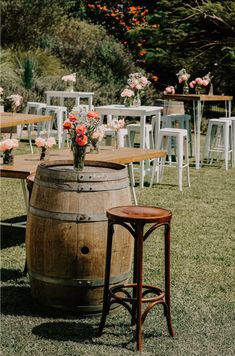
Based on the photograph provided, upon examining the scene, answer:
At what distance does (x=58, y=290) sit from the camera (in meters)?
4.46

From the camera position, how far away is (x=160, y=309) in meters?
4.70

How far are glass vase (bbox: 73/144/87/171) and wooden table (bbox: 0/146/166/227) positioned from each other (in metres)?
0.96

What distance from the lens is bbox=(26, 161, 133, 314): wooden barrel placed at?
4.37m

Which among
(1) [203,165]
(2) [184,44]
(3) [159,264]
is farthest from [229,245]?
(2) [184,44]

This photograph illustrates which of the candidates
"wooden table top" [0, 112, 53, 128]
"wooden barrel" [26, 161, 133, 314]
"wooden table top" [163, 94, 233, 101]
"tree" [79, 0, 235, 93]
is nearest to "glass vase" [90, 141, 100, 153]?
"wooden table top" [0, 112, 53, 128]

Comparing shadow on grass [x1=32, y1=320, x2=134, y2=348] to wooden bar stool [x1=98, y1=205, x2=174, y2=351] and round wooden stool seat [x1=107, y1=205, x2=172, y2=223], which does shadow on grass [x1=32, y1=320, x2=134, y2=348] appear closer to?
wooden bar stool [x1=98, y1=205, x2=174, y2=351]

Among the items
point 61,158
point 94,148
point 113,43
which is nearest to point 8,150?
point 61,158

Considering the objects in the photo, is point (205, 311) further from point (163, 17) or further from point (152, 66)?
point (152, 66)

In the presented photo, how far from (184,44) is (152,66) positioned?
169 centimetres

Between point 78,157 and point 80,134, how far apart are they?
0.18 meters

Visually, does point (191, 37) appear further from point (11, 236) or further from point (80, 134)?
point (80, 134)

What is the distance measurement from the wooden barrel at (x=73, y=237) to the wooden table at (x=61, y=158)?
1.21 meters

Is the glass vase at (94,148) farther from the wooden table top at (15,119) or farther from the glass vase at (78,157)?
the glass vase at (78,157)

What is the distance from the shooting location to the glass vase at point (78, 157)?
15.4 ft
